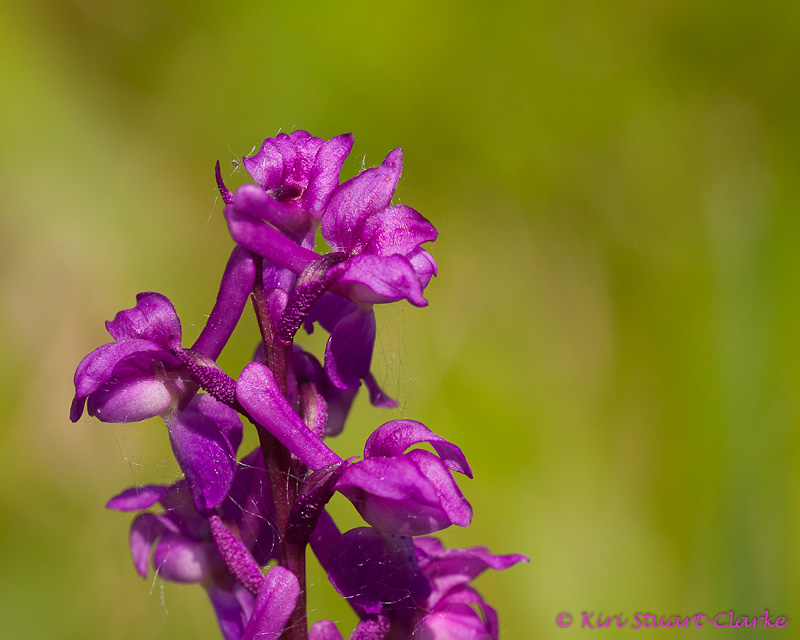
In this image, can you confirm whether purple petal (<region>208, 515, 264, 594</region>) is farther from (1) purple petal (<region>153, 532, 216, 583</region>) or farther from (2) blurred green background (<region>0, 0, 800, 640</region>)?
(2) blurred green background (<region>0, 0, 800, 640</region>)

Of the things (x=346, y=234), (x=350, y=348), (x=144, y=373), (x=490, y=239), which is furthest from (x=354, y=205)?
(x=490, y=239)

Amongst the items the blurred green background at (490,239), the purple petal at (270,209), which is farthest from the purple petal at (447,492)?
the blurred green background at (490,239)

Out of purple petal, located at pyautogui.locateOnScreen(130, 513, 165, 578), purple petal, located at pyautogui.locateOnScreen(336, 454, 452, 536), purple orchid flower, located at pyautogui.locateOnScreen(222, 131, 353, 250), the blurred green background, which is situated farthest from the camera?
the blurred green background

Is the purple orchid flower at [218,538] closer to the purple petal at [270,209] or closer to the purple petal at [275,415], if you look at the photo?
the purple petal at [275,415]

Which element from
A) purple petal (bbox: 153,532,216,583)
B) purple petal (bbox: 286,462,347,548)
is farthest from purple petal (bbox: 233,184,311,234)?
purple petal (bbox: 153,532,216,583)

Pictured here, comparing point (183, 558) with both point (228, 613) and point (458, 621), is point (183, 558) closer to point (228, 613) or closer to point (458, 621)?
point (228, 613)

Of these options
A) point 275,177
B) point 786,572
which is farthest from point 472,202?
point 275,177
